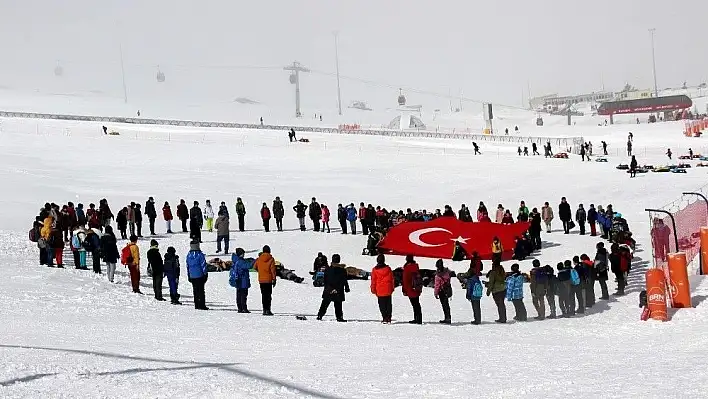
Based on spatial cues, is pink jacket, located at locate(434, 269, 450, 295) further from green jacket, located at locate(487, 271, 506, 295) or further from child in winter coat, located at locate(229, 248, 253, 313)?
child in winter coat, located at locate(229, 248, 253, 313)

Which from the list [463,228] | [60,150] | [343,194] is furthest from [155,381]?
[60,150]

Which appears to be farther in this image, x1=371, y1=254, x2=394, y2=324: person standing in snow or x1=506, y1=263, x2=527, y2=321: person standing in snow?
x1=506, y1=263, x2=527, y2=321: person standing in snow

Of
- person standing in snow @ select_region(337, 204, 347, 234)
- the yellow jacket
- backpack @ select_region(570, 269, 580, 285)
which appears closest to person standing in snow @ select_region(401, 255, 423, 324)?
backpack @ select_region(570, 269, 580, 285)

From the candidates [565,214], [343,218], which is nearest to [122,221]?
[343,218]

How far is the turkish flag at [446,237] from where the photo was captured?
23797 mm

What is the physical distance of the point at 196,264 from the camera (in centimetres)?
1555

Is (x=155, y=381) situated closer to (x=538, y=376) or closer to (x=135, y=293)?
→ (x=538, y=376)

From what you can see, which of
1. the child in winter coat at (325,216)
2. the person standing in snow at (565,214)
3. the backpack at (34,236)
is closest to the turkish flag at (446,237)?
the person standing in snow at (565,214)

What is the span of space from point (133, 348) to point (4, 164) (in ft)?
111

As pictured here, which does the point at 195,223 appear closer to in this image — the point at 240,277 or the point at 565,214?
the point at 240,277

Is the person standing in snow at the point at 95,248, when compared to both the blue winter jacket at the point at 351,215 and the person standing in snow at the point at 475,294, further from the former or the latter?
the blue winter jacket at the point at 351,215

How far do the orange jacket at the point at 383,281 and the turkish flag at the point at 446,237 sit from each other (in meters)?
9.07

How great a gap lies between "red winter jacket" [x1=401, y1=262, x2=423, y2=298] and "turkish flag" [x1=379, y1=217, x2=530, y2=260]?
8683mm

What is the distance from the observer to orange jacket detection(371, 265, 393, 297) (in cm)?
1468
